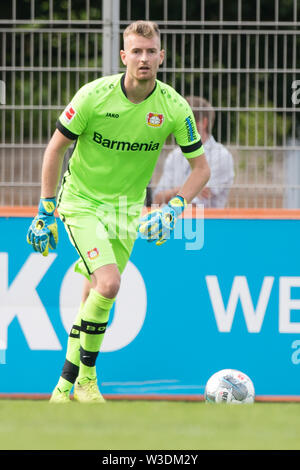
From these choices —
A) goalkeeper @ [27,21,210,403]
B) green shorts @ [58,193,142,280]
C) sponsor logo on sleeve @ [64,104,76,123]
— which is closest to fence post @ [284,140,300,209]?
goalkeeper @ [27,21,210,403]

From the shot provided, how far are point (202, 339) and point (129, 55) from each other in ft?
6.91

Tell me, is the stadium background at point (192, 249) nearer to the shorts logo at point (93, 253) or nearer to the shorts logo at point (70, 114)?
the shorts logo at point (93, 253)

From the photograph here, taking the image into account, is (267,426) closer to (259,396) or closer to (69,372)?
(69,372)

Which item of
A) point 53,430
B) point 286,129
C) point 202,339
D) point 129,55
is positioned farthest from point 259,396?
point 53,430

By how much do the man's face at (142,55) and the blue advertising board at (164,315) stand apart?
1.44 m

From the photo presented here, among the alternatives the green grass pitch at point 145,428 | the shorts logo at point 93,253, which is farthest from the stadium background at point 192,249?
the green grass pitch at point 145,428

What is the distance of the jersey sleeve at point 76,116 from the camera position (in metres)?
6.59

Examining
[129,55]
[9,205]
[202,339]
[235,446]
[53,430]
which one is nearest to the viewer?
[235,446]

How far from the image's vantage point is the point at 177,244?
300 inches

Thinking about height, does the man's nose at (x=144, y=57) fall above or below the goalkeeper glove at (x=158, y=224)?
above

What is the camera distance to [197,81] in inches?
316

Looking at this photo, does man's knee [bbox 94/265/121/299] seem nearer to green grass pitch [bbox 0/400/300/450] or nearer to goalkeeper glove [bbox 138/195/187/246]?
goalkeeper glove [bbox 138/195/187/246]

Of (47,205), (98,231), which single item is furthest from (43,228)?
(98,231)

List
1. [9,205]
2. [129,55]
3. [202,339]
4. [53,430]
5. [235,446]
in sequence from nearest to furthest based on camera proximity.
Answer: [235,446]
[53,430]
[129,55]
[202,339]
[9,205]
